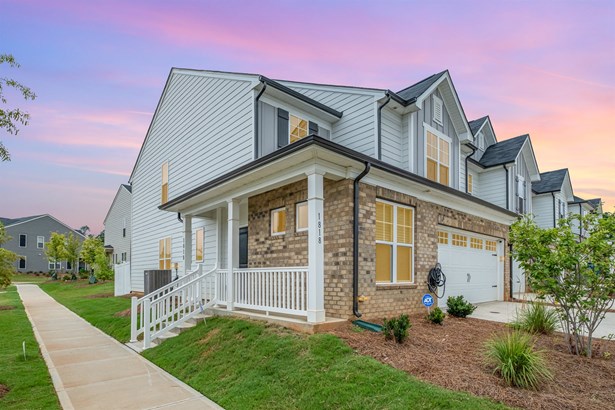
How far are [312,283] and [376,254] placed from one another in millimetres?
1972

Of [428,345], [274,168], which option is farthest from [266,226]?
[428,345]

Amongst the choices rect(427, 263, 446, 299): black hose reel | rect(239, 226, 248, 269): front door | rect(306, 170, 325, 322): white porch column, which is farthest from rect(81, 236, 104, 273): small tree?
rect(306, 170, 325, 322): white porch column

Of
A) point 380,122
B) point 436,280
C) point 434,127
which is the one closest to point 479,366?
point 436,280

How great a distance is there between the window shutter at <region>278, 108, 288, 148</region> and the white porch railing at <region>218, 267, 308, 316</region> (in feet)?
14.2

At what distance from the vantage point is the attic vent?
1212cm

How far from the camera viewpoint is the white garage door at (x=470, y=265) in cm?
1088

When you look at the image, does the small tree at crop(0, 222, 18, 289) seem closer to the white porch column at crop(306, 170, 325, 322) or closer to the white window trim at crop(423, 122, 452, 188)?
the white porch column at crop(306, 170, 325, 322)

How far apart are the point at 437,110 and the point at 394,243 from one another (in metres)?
5.77

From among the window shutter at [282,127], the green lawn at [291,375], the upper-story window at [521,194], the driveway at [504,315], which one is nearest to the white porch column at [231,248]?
the green lawn at [291,375]

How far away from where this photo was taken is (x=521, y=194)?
17.8 metres

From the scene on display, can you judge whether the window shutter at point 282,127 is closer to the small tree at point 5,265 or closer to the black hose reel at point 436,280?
the black hose reel at point 436,280

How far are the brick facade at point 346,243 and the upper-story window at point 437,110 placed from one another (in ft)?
10.5

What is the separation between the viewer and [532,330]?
7.69 m

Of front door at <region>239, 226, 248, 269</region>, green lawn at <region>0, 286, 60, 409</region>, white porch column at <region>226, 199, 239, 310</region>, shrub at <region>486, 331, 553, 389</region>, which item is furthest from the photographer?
front door at <region>239, 226, 248, 269</region>
